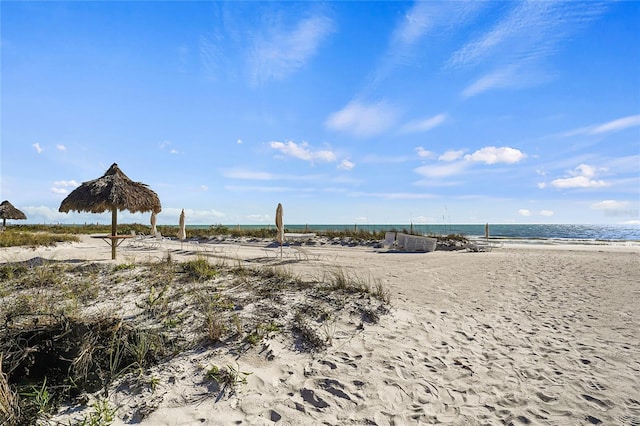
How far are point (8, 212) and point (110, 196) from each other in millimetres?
24260

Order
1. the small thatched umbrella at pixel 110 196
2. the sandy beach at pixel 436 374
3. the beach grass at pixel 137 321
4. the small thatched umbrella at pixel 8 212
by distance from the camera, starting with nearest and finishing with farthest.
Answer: the sandy beach at pixel 436 374, the beach grass at pixel 137 321, the small thatched umbrella at pixel 110 196, the small thatched umbrella at pixel 8 212

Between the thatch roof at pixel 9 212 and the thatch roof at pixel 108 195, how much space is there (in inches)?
874

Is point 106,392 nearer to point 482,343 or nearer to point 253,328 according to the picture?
point 253,328

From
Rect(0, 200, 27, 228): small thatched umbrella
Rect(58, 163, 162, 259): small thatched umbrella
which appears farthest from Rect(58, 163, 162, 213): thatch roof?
Rect(0, 200, 27, 228): small thatched umbrella

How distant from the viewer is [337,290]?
6219mm

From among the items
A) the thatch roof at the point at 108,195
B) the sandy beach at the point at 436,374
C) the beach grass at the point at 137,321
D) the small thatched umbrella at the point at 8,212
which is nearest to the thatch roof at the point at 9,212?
the small thatched umbrella at the point at 8,212

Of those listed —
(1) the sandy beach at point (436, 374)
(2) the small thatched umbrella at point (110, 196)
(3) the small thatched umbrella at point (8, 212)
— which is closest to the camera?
(1) the sandy beach at point (436, 374)

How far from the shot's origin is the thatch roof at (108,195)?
9883 mm

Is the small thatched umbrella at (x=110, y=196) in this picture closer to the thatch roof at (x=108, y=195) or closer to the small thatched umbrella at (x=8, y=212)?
the thatch roof at (x=108, y=195)

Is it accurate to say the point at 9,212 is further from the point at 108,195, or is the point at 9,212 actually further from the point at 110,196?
the point at 110,196

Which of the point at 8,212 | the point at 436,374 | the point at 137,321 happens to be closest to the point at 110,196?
the point at 137,321

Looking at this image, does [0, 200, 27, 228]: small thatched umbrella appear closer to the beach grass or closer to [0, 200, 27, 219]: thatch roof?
[0, 200, 27, 219]: thatch roof

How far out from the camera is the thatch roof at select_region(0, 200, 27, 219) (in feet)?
86.0

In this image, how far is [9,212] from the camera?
87.2ft
